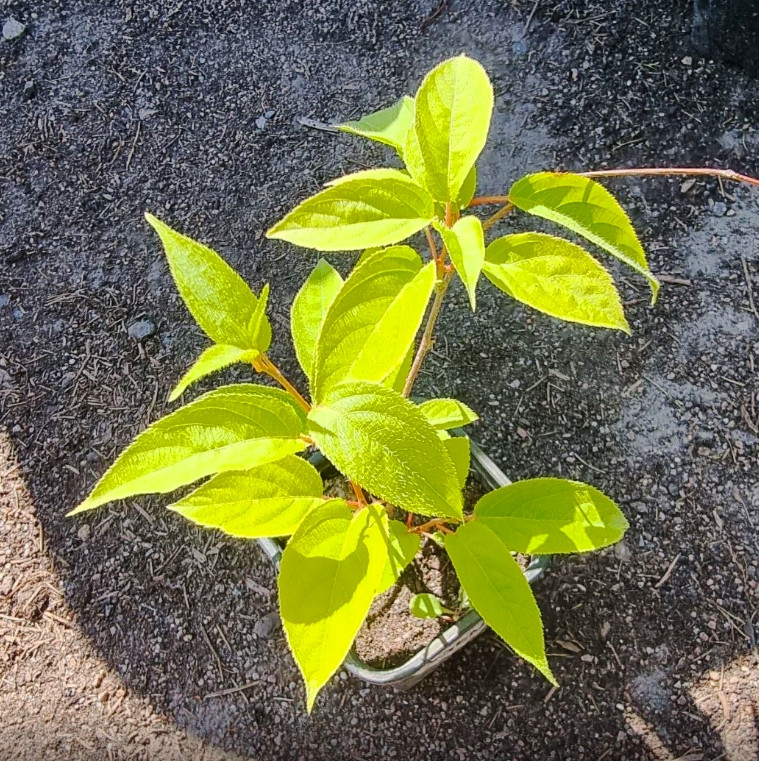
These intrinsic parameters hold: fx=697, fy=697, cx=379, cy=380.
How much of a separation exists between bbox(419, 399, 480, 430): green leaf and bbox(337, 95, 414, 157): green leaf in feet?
1.42

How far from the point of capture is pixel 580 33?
231 cm

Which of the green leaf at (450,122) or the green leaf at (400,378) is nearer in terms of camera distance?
the green leaf at (450,122)

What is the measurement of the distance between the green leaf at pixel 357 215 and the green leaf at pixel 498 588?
1.52ft

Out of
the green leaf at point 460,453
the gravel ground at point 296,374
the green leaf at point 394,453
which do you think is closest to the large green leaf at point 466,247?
the green leaf at point 394,453

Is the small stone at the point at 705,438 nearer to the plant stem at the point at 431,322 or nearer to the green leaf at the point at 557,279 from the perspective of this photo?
the plant stem at the point at 431,322

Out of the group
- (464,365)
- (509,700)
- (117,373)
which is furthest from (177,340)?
(509,700)

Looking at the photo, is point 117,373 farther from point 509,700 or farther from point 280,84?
point 509,700

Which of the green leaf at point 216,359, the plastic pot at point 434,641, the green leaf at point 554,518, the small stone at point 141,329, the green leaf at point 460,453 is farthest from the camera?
the small stone at point 141,329

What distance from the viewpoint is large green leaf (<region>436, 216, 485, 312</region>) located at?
27.3 inches

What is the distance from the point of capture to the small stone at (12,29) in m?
2.58

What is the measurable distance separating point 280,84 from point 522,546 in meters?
1.91

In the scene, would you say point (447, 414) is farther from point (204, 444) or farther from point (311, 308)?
point (204, 444)

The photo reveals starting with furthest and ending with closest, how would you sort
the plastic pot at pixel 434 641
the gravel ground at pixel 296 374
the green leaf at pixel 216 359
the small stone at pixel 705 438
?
the small stone at pixel 705 438 < the gravel ground at pixel 296 374 < the plastic pot at pixel 434 641 < the green leaf at pixel 216 359

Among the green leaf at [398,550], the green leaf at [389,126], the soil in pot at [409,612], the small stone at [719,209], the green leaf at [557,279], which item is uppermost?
the green leaf at [389,126]
